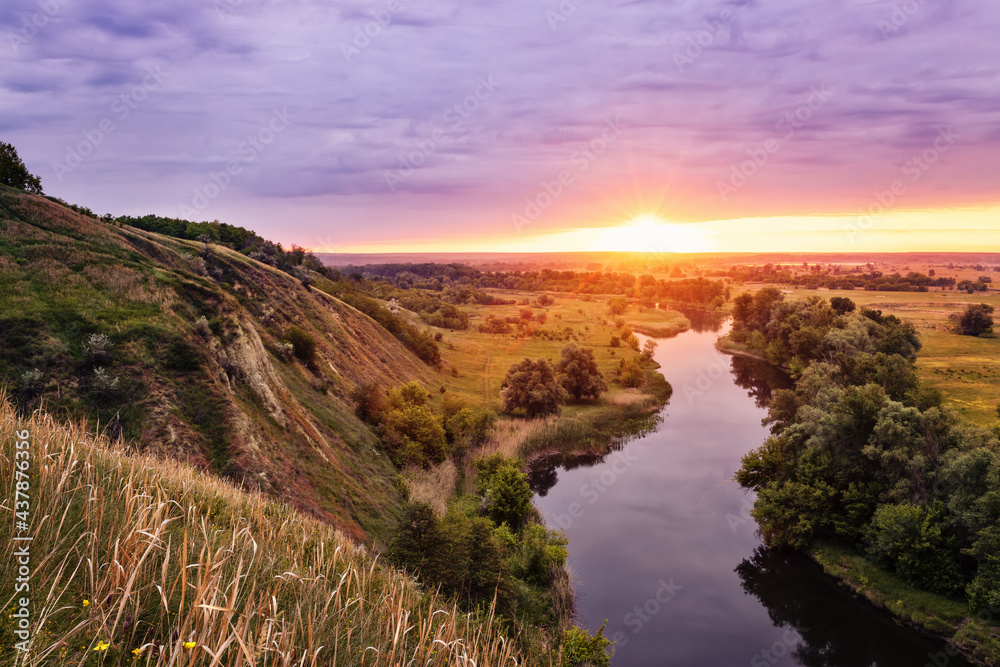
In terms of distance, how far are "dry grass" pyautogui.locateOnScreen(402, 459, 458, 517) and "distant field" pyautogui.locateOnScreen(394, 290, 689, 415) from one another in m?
15.7

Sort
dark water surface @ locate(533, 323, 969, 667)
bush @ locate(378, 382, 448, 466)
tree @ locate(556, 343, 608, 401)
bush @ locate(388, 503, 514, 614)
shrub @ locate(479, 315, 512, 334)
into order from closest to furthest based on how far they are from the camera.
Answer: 1. bush @ locate(388, 503, 514, 614)
2. dark water surface @ locate(533, 323, 969, 667)
3. bush @ locate(378, 382, 448, 466)
4. tree @ locate(556, 343, 608, 401)
5. shrub @ locate(479, 315, 512, 334)

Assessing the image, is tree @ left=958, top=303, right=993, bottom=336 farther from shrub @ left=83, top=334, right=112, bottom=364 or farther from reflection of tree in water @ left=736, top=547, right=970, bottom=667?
shrub @ left=83, top=334, right=112, bottom=364

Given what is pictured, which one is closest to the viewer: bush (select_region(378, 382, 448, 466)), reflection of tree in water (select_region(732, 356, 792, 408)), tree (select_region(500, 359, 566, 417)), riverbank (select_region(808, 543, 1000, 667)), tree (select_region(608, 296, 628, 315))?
riverbank (select_region(808, 543, 1000, 667))

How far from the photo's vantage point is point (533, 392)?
153 feet

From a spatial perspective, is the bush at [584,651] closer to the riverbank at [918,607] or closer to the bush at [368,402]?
the riverbank at [918,607]

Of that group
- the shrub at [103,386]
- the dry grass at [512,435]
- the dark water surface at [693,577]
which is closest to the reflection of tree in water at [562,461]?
the dark water surface at [693,577]

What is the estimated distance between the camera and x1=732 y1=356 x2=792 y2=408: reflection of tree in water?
199 ft

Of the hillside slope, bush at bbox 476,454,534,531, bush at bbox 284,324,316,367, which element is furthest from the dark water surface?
bush at bbox 284,324,316,367

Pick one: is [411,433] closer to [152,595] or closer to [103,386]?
[103,386]

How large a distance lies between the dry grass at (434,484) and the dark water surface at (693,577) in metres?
6.28

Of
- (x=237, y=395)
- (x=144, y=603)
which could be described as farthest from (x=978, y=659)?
(x=237, y=395)

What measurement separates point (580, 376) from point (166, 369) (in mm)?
38941

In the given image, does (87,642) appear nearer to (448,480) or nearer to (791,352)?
(448,480)

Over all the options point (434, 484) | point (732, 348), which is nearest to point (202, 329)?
point (434, 484)
